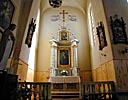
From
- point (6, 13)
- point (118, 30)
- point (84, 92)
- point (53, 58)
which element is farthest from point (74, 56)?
point (6, 13)

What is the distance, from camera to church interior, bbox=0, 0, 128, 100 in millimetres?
4656

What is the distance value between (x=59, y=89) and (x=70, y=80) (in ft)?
2.49

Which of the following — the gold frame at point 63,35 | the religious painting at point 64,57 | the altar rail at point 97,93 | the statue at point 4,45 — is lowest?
the altar rail at point 97,93

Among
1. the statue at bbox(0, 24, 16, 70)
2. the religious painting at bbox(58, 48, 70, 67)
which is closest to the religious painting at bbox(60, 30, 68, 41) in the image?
the religious painting at bbox(58, 48, 70, 67)

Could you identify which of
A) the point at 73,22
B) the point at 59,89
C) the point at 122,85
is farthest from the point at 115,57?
the point at 73,22

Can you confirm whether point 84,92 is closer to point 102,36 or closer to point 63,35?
point 102,36

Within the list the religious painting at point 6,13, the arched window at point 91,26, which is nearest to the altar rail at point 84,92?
the religious painting at point 6,13

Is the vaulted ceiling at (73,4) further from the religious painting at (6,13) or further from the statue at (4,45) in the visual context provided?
the statue at (4,45)

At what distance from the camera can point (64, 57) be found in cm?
912

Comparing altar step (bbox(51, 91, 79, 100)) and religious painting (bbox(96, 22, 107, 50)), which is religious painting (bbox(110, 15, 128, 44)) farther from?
altar step (bbox(51, 91, 79, 100))

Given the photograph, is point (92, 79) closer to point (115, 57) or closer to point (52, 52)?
point (52, 52)

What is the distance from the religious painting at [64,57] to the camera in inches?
354

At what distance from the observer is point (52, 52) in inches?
355

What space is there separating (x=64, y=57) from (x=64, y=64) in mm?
→ 449
